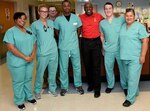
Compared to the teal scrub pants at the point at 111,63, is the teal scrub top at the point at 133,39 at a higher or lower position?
higher

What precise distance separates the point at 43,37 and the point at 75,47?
47 cm

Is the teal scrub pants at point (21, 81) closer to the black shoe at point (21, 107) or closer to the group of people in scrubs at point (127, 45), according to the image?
the black shoe at point (21, 107)

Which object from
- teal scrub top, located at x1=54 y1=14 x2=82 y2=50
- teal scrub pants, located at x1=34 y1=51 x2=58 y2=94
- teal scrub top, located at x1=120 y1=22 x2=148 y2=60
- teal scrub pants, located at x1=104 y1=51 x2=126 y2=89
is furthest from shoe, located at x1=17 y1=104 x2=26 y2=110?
teal scrub top, located at x1=120 y1=22 x2=148 y2=60

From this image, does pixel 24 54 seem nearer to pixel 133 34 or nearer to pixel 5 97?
pixel 5 97

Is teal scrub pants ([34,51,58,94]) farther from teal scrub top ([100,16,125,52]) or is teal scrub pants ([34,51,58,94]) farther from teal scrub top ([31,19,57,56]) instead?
teal scrub top ([100,16,125,52])

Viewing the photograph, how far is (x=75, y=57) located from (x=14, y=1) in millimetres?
3849

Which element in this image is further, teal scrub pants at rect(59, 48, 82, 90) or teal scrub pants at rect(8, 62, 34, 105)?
teal scrub pants at rect(59, 48, 82, 90)

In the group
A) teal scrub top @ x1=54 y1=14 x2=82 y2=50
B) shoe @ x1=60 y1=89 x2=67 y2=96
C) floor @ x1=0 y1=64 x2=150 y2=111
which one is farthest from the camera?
shoe @ x1=60 y1=89 x2=67 y2=96

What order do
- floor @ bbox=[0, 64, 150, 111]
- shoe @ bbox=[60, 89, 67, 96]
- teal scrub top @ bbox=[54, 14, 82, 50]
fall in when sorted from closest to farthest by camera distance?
floor @ bbox=[0, 64, 150, 111] → teal scrub top @ bbox=[54, 14, 82, 50] → shoe @ bbox=[60, 89, 67, 96]

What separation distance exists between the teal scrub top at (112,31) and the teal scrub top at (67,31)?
0.37 m

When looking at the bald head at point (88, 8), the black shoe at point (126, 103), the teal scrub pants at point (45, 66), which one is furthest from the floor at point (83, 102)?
the bald head at point (88, 8)

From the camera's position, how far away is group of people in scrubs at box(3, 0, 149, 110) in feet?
8.21

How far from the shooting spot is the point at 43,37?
2.75 metres

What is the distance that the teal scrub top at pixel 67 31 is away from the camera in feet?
9.42
